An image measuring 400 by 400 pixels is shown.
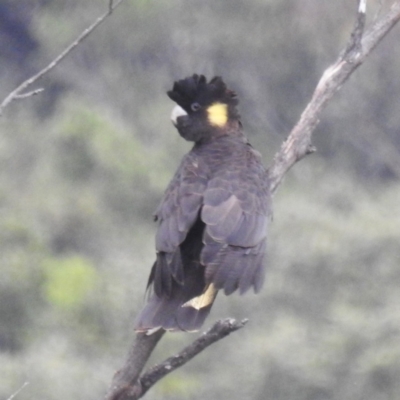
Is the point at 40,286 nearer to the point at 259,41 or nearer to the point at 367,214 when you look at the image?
the point at 367,214

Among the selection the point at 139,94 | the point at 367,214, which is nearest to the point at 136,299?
the point at 367,214

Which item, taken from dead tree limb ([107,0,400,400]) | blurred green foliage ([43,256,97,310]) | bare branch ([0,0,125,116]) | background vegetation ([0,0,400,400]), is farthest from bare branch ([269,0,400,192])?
blurred green foliage ([43,256,97,310])

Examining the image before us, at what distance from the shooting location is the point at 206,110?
411cm

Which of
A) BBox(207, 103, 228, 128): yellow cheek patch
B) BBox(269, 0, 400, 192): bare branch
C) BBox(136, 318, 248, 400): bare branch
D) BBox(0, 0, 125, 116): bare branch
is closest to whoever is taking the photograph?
BBox(0, 0, 125, 116): bare branch

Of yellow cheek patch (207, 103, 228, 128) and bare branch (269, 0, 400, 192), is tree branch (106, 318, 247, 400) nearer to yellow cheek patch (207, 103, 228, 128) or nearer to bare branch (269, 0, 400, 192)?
bare branch (269, 0, 400, 192)

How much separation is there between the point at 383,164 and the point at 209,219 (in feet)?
24.6

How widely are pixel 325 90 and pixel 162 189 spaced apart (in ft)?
19.1

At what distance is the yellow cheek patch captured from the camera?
13.5 feet

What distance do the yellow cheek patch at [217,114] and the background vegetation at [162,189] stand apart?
10.2ft

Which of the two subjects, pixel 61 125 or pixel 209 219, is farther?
pixel 61 125

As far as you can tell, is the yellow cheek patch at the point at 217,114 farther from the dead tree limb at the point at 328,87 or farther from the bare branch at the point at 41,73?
the bare branch at the point at 41,73

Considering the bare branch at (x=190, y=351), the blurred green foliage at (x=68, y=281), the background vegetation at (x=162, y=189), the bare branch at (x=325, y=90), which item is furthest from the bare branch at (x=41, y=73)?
the blurred green foliage at (x=68, y=281)

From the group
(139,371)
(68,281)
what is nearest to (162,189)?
(68,281)

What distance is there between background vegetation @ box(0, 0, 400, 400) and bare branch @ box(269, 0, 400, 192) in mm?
3330
